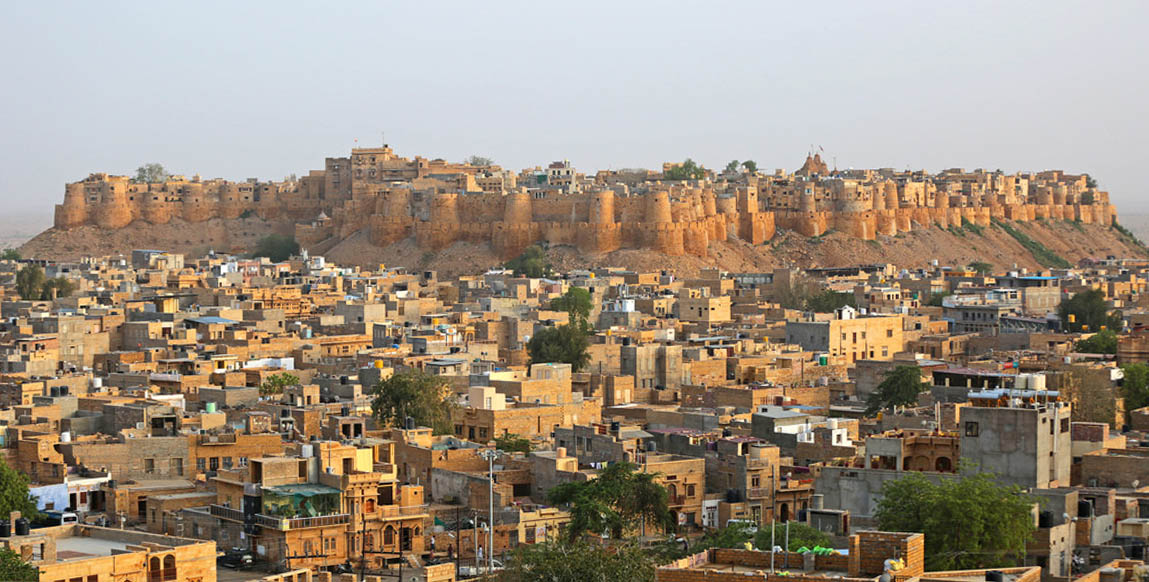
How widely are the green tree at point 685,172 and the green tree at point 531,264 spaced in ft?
80.6

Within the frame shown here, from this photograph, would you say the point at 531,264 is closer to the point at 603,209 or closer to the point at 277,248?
the point at 603,209

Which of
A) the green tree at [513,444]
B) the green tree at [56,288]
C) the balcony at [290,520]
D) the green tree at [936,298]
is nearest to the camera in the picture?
the balcony at [290,520]

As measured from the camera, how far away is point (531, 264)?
3602 inches

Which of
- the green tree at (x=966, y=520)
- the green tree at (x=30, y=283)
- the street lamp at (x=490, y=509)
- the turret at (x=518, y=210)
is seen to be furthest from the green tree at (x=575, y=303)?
the green tree at (x=966, y=520)

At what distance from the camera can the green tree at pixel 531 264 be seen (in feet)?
296

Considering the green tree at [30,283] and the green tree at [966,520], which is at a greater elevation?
the green tree at [30,283]

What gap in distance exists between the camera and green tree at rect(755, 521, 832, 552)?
20.8 m

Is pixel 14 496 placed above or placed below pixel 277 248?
below

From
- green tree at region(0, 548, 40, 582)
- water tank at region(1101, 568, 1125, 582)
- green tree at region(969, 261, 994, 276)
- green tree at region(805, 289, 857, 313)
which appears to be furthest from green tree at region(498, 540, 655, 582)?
green tree at region(969, 261, 994, 276)

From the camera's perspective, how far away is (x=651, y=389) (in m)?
45.8

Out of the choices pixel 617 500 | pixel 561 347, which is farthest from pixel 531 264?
pixel 617 500

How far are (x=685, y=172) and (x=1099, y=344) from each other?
250 feet

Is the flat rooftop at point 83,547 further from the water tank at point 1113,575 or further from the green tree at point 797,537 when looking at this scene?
the water tank at point 1113,575

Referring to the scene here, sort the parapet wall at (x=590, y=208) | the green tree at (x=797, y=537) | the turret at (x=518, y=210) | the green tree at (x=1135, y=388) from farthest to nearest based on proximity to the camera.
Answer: the turret at (x=518, y=210) < the parapet wall at (x=590, y=208) < the green tree at (x=1135, y=388) < the green tree at (x=797, y=537)
